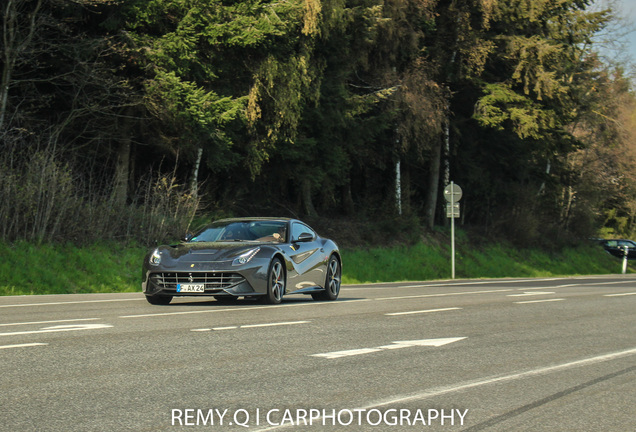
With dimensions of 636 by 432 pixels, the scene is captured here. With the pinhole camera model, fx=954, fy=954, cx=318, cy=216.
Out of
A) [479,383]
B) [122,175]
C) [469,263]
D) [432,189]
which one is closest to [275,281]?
[479,383]

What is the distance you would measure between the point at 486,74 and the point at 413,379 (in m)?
36.8

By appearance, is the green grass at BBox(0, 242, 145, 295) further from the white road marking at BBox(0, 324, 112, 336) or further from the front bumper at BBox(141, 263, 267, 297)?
the white road marking at BBox(0, 324, 112, 336)

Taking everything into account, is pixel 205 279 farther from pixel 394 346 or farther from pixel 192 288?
pixel 394 346

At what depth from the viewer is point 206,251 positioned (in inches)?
583

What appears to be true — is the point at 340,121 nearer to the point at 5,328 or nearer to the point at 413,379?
the point at 5,328

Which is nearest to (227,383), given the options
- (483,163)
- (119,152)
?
(119,152)

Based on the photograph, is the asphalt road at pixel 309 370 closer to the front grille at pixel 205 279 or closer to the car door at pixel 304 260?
the front grille at pixel 205 279

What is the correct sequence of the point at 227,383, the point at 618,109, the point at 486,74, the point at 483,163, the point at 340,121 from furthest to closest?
the point at 618,109
the point at 483,163
the point at 486,74
the point at 340,121
the point at 227,383

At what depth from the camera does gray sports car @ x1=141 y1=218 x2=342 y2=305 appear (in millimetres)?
14391

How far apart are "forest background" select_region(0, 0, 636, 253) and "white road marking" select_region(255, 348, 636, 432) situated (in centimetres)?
1513

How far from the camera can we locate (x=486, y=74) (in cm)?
4297

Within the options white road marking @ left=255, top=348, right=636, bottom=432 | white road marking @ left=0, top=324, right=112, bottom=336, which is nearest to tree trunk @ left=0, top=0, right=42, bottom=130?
white road marking @ left=0, top=324, right=112, bottom=336

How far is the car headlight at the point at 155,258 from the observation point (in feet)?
48.0

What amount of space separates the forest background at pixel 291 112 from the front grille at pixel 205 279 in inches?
315
